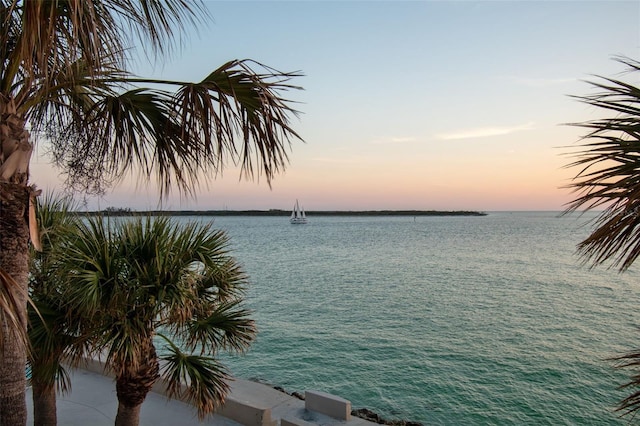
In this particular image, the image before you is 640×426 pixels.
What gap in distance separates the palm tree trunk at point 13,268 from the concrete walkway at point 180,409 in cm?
311

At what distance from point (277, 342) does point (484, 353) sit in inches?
283

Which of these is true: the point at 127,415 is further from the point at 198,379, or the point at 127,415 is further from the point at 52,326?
the point at 52,326

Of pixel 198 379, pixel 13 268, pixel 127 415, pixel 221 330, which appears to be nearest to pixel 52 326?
pixel 13 268

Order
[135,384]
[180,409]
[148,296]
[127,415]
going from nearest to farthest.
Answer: [148,296], [135,384], [127,415], [180,409]

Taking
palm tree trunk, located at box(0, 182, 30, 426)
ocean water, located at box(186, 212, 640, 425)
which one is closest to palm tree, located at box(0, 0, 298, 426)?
palm tree trunk, located at box(0, 182, 30, 426)

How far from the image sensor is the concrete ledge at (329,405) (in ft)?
22.0

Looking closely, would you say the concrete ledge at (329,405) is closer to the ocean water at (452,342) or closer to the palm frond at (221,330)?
the palm frond at (221,330)

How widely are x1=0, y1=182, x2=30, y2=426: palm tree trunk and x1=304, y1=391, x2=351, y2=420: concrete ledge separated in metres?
4.22

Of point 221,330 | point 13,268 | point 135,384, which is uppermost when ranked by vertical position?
point 13,268

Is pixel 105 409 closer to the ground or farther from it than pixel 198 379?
closer to the ground

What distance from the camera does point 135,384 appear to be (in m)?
4.64

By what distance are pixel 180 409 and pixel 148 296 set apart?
137 inches

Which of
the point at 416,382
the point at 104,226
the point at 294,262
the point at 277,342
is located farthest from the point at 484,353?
the point at 294,262

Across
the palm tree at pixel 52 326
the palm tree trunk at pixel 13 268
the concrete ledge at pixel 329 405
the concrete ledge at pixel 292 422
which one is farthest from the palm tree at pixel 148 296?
the concrete ledge at pixel 329 405
